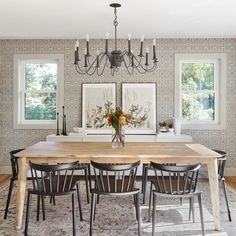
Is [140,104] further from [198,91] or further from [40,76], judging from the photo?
[40,76]

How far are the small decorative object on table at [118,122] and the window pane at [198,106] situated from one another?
2.63 metres

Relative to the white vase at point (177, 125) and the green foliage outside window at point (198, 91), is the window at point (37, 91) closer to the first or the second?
the white vase at point (177, 125)

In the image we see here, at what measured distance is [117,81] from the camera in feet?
20.6

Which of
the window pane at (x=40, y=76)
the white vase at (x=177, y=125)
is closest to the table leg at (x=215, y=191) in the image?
the white vase at (x=177, y=125)

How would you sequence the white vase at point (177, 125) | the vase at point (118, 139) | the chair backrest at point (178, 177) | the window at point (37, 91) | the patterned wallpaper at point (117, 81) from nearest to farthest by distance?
the chair backrest at point (178, 177) < the vase at point (118, 139) < the white vase at point (177, 125) < the patterned wallpaper at point (117, 81) < the window at point (37, 91)

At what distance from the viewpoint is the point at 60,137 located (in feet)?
19.4

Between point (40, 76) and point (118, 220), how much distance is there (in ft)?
12.5

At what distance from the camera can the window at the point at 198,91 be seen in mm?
6266

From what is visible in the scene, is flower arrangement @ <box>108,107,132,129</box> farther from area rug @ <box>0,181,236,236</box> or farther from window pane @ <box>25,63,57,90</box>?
window pane @ <box>25,63,57,90</box>

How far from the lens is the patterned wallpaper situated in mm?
6188

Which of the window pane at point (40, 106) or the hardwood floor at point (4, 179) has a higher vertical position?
the window pane at point (40, 106)

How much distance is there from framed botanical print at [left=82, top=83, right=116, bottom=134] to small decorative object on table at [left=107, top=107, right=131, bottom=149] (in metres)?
2.13

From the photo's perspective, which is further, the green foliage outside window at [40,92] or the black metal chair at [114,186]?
the green foliage outside window at [40,92]

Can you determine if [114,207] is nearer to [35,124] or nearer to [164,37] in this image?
[35,124]
